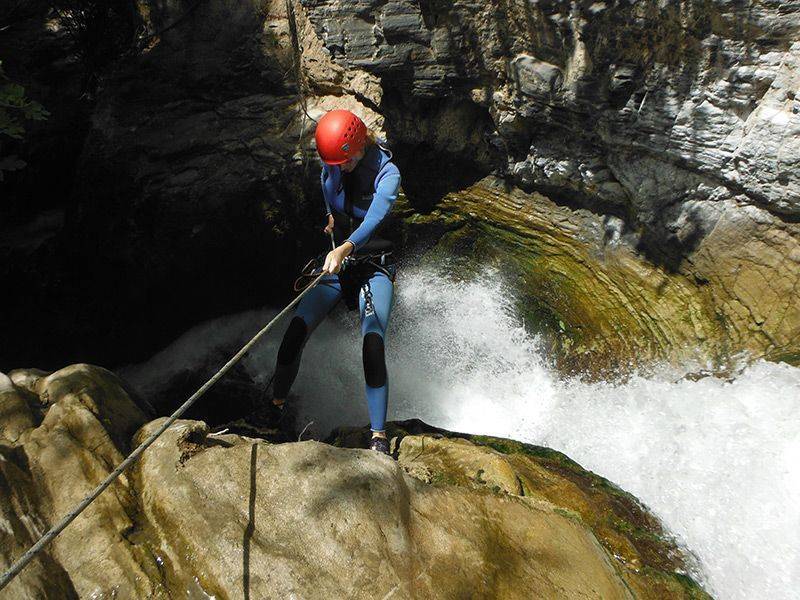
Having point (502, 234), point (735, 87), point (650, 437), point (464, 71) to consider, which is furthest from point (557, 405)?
point (464, 71)

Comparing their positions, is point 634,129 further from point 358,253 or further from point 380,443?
point 380,443

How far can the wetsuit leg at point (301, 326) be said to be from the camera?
4.24 meters

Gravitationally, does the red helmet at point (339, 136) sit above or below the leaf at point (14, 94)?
below

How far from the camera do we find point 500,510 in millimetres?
2980

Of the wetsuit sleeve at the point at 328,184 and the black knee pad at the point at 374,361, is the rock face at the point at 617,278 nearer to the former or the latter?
the black knee pad at the point at 374,361

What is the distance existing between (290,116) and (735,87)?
4994mm

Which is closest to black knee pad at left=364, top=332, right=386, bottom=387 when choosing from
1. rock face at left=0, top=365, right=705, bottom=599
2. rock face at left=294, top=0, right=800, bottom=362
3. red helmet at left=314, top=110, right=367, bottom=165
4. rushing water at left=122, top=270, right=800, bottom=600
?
rock face at left=0, top=365, right=705, bottom=599

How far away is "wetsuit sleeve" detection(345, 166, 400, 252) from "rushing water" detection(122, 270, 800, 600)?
2935 mm

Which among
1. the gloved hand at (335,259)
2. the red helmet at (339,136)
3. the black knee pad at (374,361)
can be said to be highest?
the red helmet at (339,136)

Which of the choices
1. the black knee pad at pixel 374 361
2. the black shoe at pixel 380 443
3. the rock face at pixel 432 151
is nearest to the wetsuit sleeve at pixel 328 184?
the black knee pad at pixel 374 361

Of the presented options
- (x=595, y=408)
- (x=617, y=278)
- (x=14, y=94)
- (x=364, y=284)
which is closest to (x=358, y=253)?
(x=364, y=284)

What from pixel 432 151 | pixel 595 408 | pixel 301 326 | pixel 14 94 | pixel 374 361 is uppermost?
pixel 14 94

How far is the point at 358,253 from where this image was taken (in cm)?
436

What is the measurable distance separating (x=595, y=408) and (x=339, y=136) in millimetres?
3691
